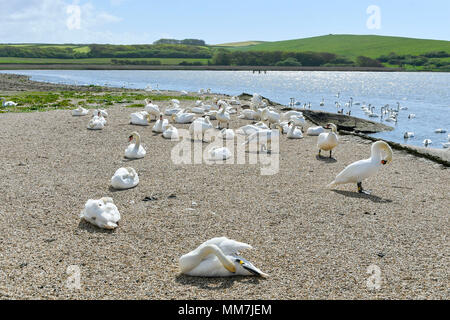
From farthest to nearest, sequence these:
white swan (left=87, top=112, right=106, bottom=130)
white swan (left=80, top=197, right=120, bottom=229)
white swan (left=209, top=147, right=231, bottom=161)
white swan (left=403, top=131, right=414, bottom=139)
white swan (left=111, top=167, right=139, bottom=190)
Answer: white swan (left=403, top=131, right=414, bottom=139) → white swan (left=87, top=112, right=106, bottom=130) → white swan (left=209, top=147, right=231, bottom=161) → white swan (left=111, top=167, right=139, bottom=190) → white swan (left=80, top=197, right=120, bottom=229)

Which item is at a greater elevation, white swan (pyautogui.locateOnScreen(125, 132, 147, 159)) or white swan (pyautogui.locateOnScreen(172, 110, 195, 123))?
white swan (pyautogui.locateOnScreen(172, 110, 195, 123))

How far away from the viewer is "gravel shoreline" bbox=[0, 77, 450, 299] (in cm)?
604

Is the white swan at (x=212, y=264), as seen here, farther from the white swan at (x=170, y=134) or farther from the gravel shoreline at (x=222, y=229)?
the white swan at (x=170, y=134)

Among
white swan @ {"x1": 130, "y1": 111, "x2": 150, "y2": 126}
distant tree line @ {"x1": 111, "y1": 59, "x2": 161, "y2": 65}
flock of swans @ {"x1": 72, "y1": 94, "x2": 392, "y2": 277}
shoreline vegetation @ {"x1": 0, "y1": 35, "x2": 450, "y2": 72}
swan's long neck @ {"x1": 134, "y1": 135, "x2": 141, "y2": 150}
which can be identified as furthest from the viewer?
distant tree line @ {"x1": 111, "y1": 59, "x2": 161, "y2": 65}

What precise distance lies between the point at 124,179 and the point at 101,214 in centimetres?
266

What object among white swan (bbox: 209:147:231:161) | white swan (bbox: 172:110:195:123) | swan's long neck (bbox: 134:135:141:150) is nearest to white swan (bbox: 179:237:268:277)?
white swan (bbox: 209:147:231:161)

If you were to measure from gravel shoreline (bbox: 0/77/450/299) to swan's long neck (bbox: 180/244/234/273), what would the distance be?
19cm

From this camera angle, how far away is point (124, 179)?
10.6 meters

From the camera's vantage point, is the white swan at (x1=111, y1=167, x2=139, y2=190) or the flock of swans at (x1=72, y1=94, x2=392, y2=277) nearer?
the flock of swans at (x1=72, y1=94, x2=392, y2=277)

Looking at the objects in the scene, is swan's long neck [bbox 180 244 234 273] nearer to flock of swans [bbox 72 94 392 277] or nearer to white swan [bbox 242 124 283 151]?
flock of swans [bbox 72 94 392 277]

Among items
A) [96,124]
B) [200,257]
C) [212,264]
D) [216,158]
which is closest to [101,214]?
[200,257]

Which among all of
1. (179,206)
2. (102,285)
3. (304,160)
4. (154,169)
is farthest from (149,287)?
(304,160)

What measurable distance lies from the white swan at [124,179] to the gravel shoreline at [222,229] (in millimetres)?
180

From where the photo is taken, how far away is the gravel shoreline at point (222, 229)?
19.8 feet
